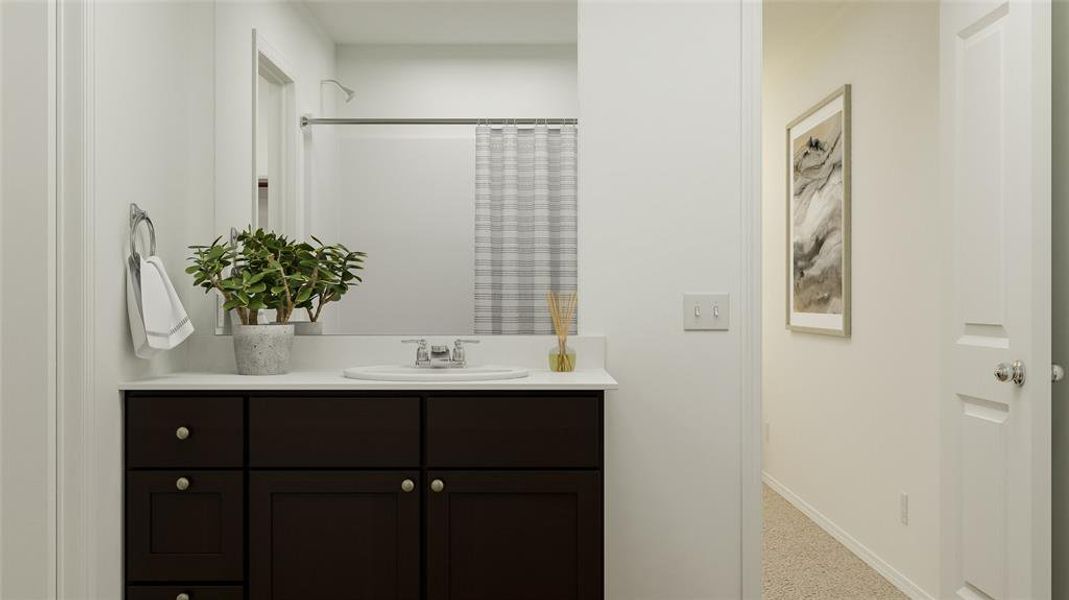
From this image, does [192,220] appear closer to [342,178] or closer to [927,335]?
[342,178]

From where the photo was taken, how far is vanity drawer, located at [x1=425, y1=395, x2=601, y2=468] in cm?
175

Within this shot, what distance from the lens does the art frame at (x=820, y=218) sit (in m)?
3.31

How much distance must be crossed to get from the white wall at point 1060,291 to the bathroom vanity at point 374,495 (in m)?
1.27

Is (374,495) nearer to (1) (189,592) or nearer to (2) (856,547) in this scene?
(1) (189,592)

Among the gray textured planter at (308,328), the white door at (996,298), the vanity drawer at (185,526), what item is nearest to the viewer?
the vanity drawer at (185,526)

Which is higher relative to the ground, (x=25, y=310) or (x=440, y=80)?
(x=440, y=80)

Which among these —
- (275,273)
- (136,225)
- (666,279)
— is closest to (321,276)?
(275,273)

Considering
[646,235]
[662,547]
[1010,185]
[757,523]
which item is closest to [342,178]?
[646,235]

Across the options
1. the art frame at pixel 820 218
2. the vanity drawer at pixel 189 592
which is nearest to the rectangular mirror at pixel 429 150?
the vanity drawer at pixel 189 592

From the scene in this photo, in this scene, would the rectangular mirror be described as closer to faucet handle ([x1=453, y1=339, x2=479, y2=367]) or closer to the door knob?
faucet handle ([x1=453, y1=339, x2=479, y2=367])

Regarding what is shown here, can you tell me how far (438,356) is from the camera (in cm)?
206

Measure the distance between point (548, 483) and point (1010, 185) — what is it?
4.76 feet

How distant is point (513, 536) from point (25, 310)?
1.22 meters

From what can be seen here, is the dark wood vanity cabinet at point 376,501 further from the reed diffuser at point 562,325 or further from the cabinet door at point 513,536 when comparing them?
the reed diffuser at point 562,325
